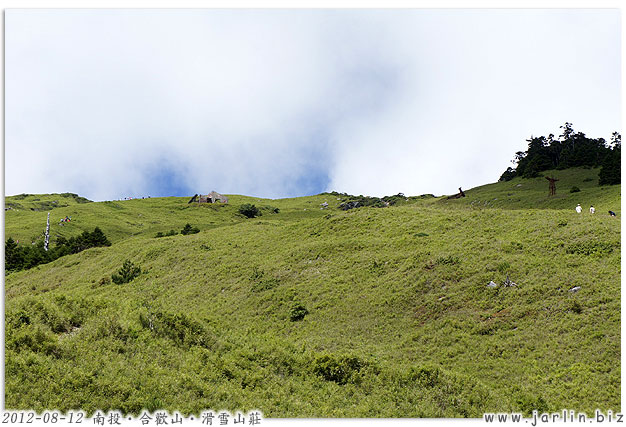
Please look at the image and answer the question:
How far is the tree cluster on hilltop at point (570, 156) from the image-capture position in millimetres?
64375

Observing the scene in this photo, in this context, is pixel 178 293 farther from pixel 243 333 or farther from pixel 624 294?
pixel 624 294

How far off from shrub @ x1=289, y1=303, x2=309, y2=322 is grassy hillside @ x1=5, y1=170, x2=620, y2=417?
14 cm

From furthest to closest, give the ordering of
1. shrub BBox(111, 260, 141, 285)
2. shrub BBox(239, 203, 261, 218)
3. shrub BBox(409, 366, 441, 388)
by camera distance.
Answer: shrub BBox(239, 203, 261, 218), shrub BBox(111, 260, 141, 285), shrub BBox(409, 366, 441, 388)

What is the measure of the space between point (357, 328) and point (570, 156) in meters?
107

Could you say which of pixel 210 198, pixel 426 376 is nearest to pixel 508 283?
pixel 426 376

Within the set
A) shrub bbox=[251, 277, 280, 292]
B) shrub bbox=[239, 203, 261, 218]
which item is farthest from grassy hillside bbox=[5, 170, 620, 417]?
shrub bbox=[239, 203, 261, 218]

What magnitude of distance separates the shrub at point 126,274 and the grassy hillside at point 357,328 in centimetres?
90

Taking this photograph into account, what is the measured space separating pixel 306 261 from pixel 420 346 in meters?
16.2

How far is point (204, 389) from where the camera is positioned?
12000mm

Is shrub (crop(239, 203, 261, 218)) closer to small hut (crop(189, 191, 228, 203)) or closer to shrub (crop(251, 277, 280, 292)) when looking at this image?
small hut (crop(189, 191, 228, 203))

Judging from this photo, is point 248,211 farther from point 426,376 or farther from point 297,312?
point 426,376

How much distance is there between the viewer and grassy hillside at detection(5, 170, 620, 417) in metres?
12.2

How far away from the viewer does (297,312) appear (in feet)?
80.0

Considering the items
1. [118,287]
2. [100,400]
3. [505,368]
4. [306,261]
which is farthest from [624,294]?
[118,287]
